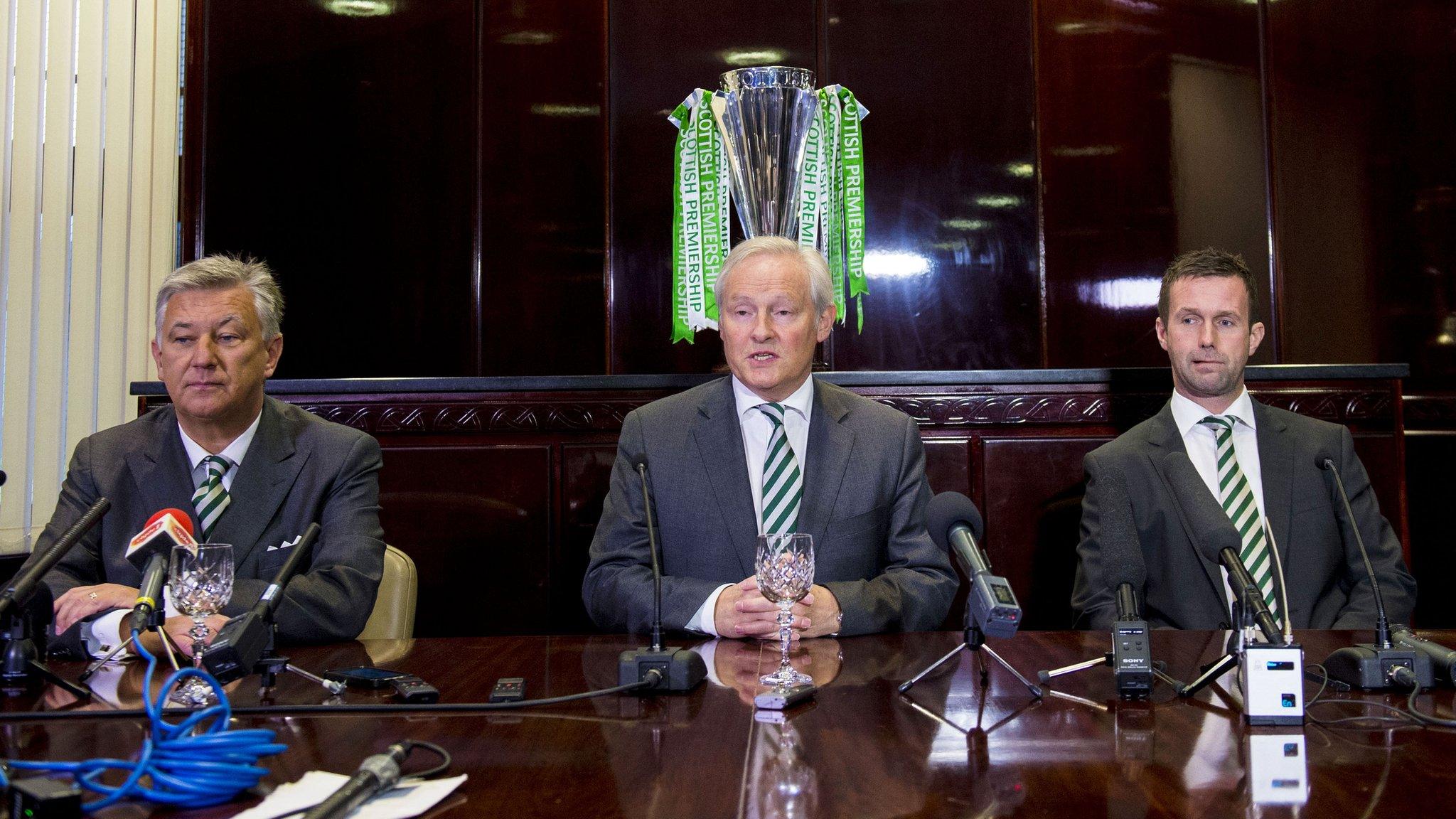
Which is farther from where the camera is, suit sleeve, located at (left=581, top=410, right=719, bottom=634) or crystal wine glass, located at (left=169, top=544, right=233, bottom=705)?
suit sleeve, located at (left=581, top=410, right=719, bottom=634)

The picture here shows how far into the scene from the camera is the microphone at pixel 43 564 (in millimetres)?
1384

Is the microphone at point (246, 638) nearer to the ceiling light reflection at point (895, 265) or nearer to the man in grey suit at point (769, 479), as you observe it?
the man in grey suit at point (769, 479)

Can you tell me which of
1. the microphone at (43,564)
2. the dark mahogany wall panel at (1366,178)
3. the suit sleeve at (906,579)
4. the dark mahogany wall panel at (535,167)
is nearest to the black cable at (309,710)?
the microphone at (43,564)

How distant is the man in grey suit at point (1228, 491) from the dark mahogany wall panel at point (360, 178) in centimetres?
334

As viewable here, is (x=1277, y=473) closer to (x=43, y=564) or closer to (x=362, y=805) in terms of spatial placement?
(x=362, y=805)

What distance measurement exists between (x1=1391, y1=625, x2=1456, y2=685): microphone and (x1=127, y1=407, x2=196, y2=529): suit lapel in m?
1.97

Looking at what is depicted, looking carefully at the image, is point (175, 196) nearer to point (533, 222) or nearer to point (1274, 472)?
point (533, 222)

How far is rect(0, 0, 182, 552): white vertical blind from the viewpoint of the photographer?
4.39m

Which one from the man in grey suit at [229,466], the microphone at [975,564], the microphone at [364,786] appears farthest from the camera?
the man in grey suit at [229,466]

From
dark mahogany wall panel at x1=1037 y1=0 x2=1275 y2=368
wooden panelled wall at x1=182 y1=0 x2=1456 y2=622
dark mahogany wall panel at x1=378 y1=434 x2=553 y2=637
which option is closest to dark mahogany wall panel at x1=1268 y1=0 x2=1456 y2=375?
wooden panelled wall at x1=182 y1=0 x2=1456 y2=622

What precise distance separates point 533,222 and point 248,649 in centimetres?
398

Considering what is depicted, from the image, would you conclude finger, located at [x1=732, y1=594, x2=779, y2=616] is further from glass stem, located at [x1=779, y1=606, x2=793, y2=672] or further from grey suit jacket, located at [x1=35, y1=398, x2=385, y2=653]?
grey suit jacket, located at [x1=35, y1=398, x2=385, y2=653]

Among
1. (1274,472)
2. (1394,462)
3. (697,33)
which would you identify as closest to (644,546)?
(1274,472)

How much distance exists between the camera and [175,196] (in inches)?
188
